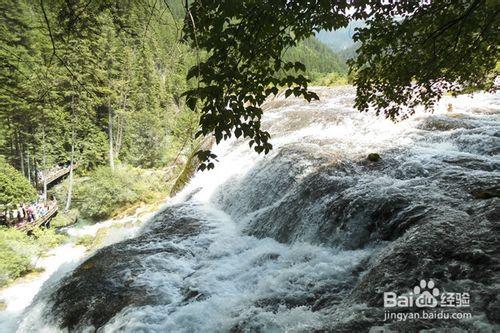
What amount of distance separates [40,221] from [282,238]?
51.3 feet

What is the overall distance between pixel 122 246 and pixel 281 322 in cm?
526

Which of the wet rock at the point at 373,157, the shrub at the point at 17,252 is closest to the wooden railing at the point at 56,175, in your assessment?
the shrub at the point at 17,252

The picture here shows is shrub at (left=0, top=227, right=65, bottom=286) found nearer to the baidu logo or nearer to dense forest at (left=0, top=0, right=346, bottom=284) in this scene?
dense forest at (left=0, top=0, right=346, bottom=284)

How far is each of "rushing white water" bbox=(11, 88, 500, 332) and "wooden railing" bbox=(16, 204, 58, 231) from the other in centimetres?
980

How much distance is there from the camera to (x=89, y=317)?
5.41m

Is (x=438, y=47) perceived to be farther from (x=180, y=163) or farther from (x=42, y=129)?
(x=42, y=129)

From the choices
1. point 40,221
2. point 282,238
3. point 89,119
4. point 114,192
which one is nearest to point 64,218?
point 40,221

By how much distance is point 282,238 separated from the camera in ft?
22.6

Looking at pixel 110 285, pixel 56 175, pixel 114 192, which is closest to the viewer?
pixel 110 285

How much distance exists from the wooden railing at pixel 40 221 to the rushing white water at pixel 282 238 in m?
9.80

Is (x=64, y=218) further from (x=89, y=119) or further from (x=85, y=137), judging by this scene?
(x=89, y=119)

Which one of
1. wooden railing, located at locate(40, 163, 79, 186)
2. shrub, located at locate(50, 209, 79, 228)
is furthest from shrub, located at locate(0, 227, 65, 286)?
wooden railing, located at locate(40, 163, 79, 186)

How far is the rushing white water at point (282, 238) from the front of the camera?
4.75 meters

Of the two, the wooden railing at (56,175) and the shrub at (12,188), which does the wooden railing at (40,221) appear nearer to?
the shrub at (12,188)
